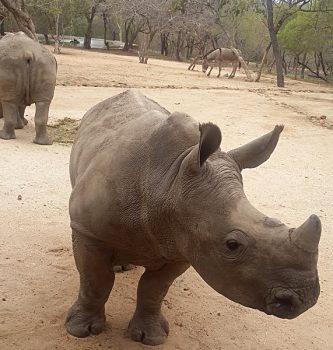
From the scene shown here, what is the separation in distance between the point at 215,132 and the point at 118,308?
6.38ft

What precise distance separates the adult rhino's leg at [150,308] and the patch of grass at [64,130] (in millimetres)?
5828

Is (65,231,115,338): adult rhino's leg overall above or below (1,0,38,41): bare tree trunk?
below

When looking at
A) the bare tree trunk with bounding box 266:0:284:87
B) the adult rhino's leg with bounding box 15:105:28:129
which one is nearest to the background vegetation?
the bare tree trunk with bounding box 266:0:284:87

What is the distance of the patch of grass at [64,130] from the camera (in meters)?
9.18

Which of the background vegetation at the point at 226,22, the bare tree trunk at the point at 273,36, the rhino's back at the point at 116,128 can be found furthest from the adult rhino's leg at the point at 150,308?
the bare tree trunk at the point at 273,36

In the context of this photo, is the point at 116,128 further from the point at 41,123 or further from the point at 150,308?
the point at 41,123

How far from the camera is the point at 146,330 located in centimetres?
351

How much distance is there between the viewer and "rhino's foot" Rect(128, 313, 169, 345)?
138 inches

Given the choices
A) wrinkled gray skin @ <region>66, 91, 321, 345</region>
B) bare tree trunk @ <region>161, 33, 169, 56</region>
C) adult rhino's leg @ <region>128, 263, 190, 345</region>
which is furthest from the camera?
bare tree trunk @ <region>161, 33, 169, 56</region>

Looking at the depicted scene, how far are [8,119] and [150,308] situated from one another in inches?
231

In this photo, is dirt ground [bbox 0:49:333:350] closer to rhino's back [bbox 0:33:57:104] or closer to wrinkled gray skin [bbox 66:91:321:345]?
wrinkled gray skin [bbox 66:91:321:345]

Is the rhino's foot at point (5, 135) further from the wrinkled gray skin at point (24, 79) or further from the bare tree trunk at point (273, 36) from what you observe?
the bare tree trunk at point (273, 36)

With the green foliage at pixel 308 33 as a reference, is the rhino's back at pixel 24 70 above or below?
below

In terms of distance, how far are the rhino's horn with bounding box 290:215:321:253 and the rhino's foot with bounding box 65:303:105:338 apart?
1.71 meters
